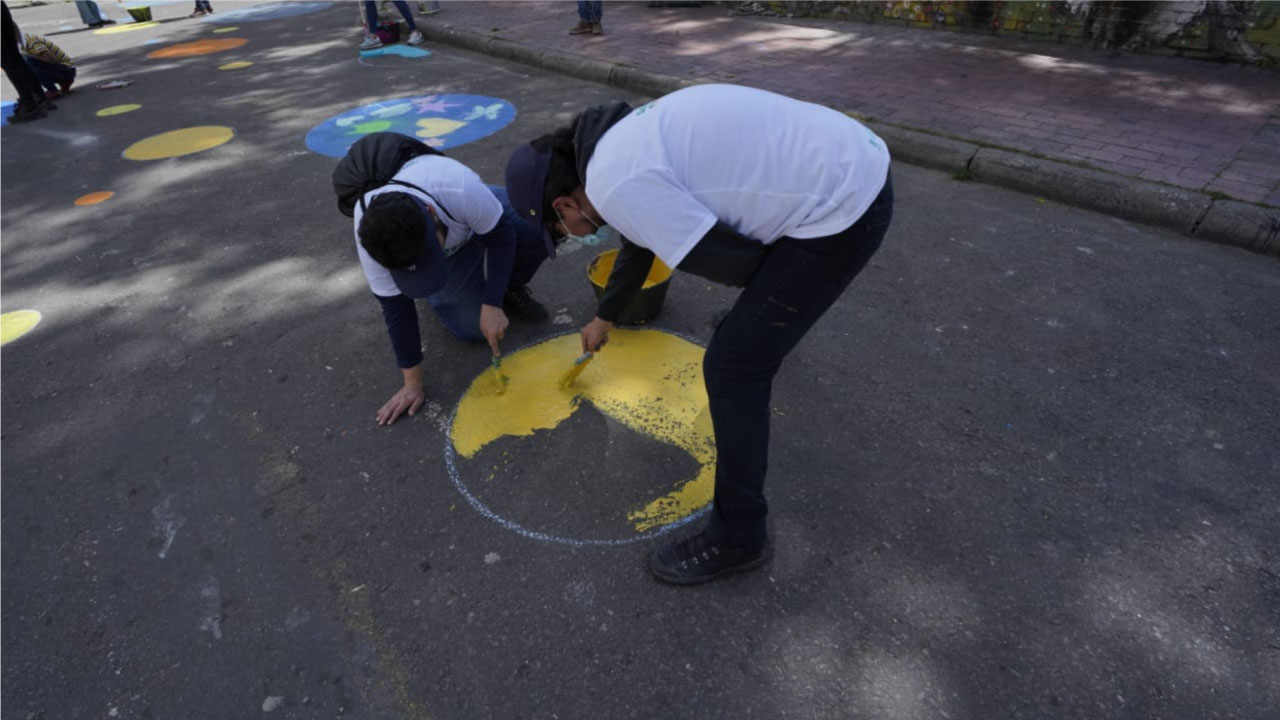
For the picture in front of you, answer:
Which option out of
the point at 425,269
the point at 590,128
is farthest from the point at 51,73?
the point at 590,128

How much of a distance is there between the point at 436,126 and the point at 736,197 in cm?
486

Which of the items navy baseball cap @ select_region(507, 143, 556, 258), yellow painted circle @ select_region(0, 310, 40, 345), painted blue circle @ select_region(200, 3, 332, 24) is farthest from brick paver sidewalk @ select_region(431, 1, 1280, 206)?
painted blue circle @ select_region(200, 3, 332, 24)

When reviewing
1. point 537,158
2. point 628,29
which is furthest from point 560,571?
point 628,29

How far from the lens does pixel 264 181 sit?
471 cm

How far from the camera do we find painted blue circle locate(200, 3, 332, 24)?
37.0 ft

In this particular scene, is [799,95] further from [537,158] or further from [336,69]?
[336,69]

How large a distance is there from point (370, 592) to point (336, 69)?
24.1 feet

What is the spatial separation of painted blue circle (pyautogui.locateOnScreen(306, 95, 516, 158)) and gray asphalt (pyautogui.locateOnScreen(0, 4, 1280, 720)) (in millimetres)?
2023

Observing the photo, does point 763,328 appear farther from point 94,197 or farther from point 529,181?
point 94,197

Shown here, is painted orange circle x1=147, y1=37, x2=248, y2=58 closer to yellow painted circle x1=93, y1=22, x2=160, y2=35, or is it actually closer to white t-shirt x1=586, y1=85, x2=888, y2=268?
yellow painted circle x1=93, y1=22, x2=160, y2=35

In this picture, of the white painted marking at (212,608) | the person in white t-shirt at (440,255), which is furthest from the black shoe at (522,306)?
the white painted marking at (212,608)

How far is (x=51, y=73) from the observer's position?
716cm

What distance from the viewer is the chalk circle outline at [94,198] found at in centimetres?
459

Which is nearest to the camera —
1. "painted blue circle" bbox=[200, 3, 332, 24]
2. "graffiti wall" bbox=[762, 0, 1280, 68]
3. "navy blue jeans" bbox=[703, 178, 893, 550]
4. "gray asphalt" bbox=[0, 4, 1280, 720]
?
"navy blue jeans" bbox=[703, 178, 893, 550]
